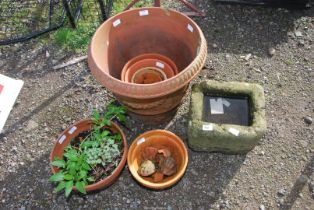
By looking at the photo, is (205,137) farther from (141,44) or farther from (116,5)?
(116,5)

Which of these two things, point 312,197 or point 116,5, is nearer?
point 312,197

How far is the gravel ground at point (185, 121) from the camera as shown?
2.62 metres

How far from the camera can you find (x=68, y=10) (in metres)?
3.34

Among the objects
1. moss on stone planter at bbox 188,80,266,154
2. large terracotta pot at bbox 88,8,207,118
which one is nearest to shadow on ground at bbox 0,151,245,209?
moss on stone planter at bbox 188,80,266,154

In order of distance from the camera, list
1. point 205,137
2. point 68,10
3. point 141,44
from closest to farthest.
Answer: point 205,137, point 141,44, point 68,10

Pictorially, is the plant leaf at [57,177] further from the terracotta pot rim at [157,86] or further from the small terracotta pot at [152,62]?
the small terracotta pot at [152,62]

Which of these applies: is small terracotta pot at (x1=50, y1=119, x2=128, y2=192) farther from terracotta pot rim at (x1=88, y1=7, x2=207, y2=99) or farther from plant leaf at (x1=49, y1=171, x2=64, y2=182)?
terracotta pot rim at (x1=88, y1=7, x2=207, y2=99)

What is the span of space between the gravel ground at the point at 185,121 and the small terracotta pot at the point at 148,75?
38 cm

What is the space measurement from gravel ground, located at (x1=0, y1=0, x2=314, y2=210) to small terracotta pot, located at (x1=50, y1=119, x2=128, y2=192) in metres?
0.19

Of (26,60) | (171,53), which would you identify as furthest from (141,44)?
(26,60)

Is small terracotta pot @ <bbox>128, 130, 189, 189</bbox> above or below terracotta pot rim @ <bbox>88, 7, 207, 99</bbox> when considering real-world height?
A: below

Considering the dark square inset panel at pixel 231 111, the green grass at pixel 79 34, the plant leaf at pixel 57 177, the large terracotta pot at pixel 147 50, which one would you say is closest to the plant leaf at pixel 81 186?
the plant leaf at pixel 57 177

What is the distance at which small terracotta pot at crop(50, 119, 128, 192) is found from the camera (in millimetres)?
2480

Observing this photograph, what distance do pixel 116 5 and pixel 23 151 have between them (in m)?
1.76
